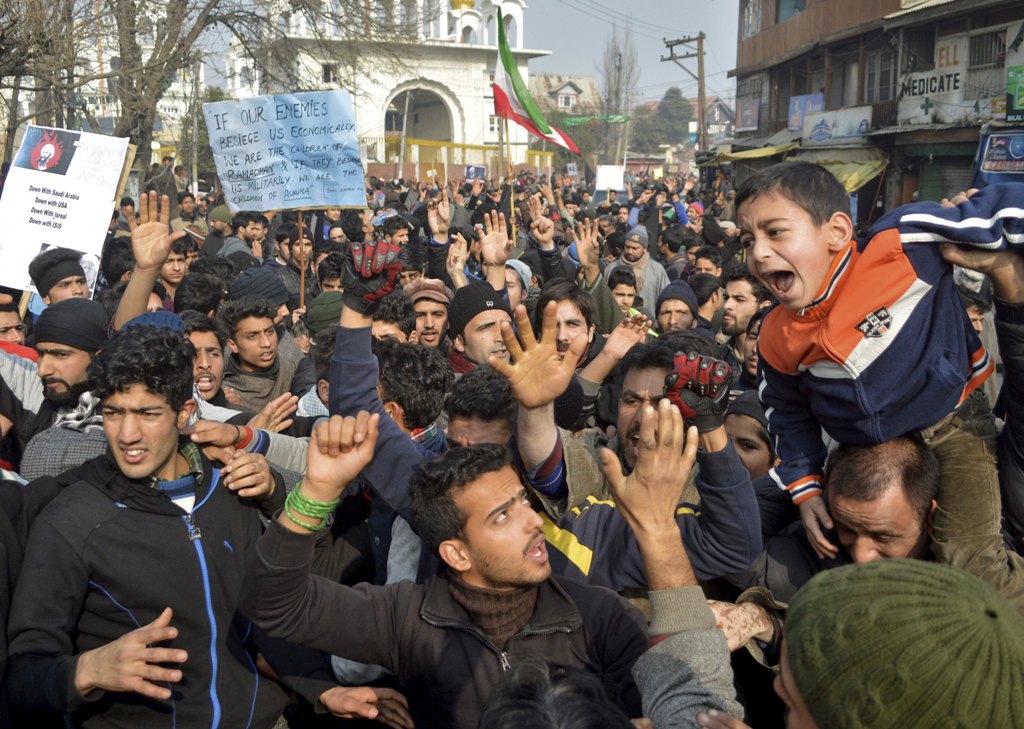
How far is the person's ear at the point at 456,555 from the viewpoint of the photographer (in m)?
2.48

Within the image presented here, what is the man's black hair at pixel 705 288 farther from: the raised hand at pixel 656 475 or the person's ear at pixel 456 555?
the raised hand at pixel 656 475

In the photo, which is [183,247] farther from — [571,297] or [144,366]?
[144,366]

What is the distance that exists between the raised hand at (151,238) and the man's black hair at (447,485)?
2.81 meters

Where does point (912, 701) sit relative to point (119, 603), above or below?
above

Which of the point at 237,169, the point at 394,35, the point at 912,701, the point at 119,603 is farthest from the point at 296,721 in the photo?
the point at 394,35

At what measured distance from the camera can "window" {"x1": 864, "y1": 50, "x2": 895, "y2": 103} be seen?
27.3 m

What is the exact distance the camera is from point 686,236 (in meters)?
11.6

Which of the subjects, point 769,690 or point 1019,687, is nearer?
point 1019,687

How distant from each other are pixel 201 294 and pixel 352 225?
234 inches

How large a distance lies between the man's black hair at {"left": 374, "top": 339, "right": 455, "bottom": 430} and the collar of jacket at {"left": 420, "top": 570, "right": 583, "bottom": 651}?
1.29m

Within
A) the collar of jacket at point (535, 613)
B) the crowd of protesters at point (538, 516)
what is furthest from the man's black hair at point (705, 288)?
the collar of jacket at point (535, 613)

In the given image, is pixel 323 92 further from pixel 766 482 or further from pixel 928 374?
pixel 928 374

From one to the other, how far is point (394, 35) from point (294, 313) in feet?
45.6

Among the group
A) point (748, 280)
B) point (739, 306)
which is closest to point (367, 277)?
point (739, 306)
